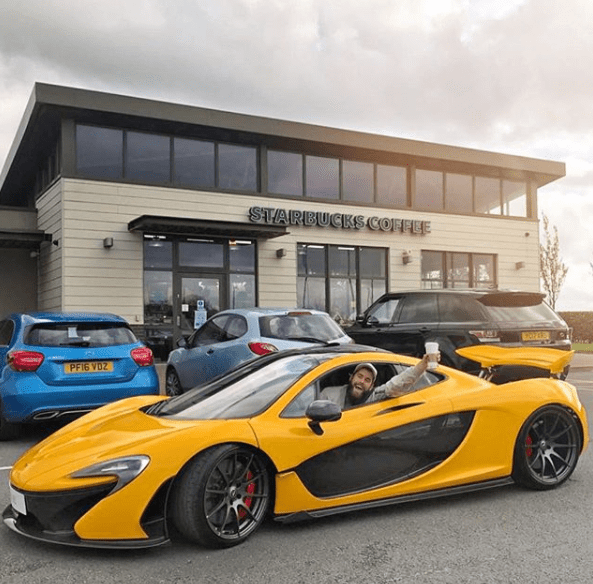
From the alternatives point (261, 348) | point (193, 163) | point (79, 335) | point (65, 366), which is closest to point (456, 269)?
point (193, 163)

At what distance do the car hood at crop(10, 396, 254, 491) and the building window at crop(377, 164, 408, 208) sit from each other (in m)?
16.7

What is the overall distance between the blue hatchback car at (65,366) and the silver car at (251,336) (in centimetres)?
136

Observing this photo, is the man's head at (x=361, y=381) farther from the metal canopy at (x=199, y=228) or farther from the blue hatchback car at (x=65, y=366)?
the metal canopy at (x=199, y=228)

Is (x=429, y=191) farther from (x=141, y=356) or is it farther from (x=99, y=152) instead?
(x=141, y=356)

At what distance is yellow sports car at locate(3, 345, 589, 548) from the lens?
3488 mm

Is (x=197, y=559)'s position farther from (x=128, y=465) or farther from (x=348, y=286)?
(x=348, y=286)

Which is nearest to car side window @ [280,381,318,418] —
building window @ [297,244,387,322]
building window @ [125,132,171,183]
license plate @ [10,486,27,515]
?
license plate @ [10,486,27,515]

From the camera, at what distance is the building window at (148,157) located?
16391 mm

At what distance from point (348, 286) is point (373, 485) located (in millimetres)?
15337

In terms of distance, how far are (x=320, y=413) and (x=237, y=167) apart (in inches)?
581

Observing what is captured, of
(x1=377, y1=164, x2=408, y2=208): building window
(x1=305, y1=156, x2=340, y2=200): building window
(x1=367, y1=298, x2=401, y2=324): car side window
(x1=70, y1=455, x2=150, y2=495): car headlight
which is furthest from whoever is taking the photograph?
(x1=377, y1=164, x2=408, y2=208): building window

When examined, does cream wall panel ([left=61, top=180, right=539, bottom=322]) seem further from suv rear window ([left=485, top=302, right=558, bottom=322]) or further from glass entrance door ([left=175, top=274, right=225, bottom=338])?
suv rear window ([left=485, top=302, right=558, bottom=322])

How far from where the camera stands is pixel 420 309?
9.73 m

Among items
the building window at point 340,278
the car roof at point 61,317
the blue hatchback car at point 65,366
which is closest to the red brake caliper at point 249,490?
the blue hatchback car at point 65,366
